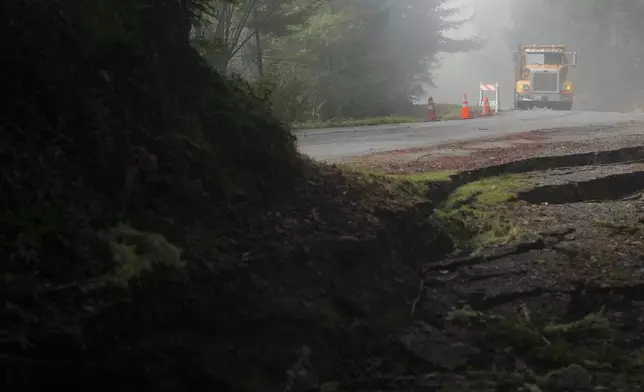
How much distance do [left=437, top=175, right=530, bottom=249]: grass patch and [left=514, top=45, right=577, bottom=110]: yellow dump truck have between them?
26956 mm

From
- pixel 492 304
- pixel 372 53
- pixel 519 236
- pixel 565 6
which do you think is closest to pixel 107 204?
pixel 492 304

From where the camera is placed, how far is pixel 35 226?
2627 millimetres

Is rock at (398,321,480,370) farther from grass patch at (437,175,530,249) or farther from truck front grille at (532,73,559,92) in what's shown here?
truck front grille at (532,73,559,92)

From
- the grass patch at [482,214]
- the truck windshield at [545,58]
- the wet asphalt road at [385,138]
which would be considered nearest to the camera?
the grass patch at [482,214]

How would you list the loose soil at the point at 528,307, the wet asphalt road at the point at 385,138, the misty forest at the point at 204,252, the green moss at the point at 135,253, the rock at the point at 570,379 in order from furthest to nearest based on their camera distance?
the wet asphalt road at the point at 385,138, the loose soil at the point at 528,307, the rock at the point at 570,379, the green moss at the point at 135,253, the misty forest at the point at 204,252

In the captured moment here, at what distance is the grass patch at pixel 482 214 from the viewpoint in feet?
18.7

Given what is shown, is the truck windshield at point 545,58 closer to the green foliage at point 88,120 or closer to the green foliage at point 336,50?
the green foliage at point 336,50

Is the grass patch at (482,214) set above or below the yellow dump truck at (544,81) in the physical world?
below

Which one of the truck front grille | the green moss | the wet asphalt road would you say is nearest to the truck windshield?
the truck front grille

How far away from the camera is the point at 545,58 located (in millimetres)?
33531

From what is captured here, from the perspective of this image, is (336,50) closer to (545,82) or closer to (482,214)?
(545,82)

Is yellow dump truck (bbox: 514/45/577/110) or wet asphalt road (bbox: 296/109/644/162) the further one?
yellow dump truck (bbox: 514/45/577/110)

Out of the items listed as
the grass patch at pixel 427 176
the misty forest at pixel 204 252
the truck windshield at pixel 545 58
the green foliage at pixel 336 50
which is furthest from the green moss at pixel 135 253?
the truck windshield at pixel 545 58

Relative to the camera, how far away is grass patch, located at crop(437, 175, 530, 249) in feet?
18.7
